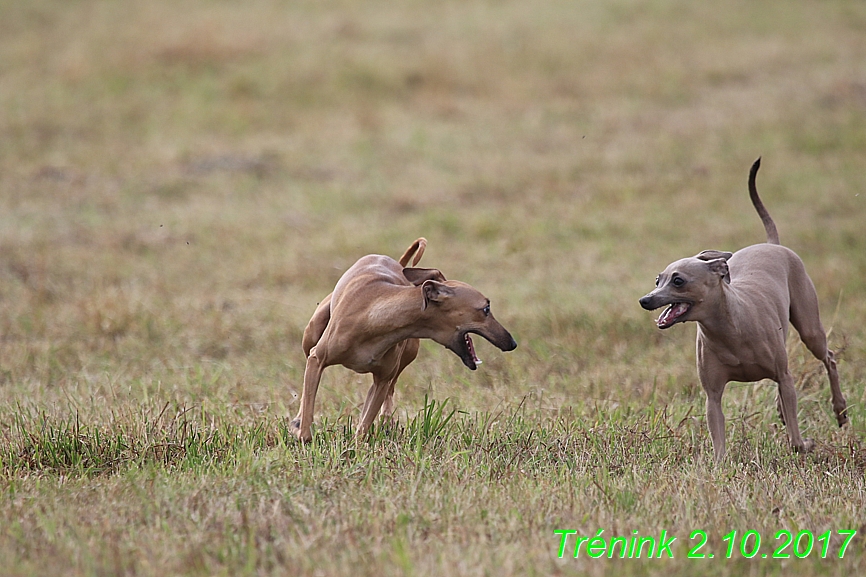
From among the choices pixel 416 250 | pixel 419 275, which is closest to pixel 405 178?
pixel 416 250

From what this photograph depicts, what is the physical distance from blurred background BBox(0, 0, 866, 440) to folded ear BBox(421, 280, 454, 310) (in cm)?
131

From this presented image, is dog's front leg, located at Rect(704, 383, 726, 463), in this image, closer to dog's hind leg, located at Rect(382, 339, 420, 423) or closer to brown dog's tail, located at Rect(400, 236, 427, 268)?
dog's hind leg, located at Rect(382, 339, 420, 423)

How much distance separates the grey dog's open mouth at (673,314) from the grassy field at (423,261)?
0.67m

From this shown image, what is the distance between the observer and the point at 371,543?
3.66m

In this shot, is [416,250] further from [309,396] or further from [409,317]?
[309,396]

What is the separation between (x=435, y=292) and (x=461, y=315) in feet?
0.52

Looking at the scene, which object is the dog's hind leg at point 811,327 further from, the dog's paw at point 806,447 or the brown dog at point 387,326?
the brown dog at point 387,326

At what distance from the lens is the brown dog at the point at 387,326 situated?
15.0 feet

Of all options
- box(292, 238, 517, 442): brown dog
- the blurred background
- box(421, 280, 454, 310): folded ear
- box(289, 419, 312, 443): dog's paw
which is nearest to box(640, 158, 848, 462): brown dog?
the blurred background

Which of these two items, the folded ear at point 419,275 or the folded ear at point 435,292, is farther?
the folded ear at point 419,275

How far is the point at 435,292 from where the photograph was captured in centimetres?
456

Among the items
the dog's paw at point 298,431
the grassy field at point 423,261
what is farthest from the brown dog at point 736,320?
the dog's paw at point 298,431

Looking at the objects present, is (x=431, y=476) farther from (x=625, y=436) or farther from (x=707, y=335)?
(x=707, y=335)

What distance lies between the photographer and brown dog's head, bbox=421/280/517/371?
454cm
